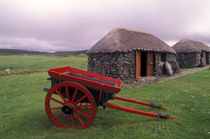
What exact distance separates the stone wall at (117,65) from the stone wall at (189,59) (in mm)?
16931

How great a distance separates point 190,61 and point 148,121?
24629 mm

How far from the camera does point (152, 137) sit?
366 cm

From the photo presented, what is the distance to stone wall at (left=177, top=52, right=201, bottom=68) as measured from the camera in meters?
24.7

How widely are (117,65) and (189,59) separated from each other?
19003 mm

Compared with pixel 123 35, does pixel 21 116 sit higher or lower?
lower

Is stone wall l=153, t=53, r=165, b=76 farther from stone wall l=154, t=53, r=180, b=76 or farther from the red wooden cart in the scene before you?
the red wooden cart

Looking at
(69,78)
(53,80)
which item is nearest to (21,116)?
(53,80)

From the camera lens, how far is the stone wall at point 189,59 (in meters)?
24.7

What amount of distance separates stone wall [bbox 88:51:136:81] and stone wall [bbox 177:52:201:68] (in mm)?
16931

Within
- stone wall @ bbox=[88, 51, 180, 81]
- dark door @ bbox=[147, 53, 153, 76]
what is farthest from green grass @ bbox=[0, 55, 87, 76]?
dark door @ bbox=[147, 53, 153, 76]

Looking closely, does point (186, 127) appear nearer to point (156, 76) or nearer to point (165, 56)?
point (156, 76)

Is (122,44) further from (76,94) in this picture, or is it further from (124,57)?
(76,94)

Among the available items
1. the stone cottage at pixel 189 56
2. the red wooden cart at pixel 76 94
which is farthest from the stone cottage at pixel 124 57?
the stone cottage at pixel 189 56

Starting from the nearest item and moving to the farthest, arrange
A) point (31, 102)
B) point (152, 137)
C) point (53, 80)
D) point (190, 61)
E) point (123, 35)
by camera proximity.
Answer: point (152, 137) < point (53, 80) < point (31, 102) < point (123, 35) < point (190, 61)
